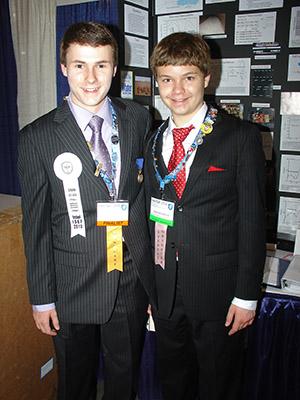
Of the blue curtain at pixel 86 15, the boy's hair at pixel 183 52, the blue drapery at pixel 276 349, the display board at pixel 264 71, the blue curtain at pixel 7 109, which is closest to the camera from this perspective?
the boy's hair at pixel 183 52

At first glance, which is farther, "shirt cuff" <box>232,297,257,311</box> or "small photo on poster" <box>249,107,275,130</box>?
"small photo on poster" <box>249,107,275,130</box>

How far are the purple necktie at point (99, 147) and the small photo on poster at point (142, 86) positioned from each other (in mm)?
931

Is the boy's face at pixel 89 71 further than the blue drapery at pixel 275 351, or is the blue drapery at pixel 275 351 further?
the blue drapery at pixel 275 351

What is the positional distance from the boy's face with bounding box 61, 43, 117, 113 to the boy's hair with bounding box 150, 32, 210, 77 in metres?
0.20

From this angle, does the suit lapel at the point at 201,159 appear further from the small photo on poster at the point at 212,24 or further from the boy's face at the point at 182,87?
the small photo on poster at the point at 212,24

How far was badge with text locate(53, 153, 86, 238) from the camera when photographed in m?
1.31

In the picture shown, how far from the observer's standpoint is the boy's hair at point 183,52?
1.38 metres

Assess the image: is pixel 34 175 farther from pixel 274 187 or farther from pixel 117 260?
pixel 274 187

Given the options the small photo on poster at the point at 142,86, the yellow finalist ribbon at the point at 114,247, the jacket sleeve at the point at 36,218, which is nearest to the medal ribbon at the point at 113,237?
the yellow finalist ribbon at the point at 114,247

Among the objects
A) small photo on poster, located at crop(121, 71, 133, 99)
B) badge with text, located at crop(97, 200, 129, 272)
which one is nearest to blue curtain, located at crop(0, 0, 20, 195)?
small photo on poster, located at crop(121, 71, 133, 99)

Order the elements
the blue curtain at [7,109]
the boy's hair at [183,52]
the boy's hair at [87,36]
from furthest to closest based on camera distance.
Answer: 1. the blue curtain at [7,109]
2. the boy's hair at [183,52]
3. the boy's hair at [87,36]

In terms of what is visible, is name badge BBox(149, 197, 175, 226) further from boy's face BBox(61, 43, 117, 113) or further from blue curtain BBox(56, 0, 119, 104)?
blue curtain BBox(56, 0, 119, 104)

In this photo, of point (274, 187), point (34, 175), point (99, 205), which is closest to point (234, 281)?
point (99, 205)

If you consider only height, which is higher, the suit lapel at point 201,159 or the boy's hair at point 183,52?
the boy's hair at point 183,52
